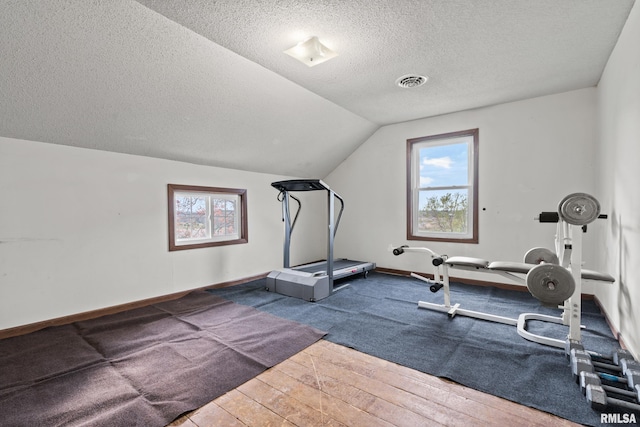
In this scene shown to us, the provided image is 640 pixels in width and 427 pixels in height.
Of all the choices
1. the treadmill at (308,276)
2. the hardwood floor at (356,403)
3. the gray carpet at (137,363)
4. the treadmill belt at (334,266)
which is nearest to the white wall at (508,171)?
the treadmill belt at (334,266)

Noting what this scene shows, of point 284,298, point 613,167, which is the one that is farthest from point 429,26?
point 284,298

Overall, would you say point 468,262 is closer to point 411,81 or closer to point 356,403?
point 356,403

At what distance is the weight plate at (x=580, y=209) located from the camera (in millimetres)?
2130

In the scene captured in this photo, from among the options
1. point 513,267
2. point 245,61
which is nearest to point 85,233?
point 245,61

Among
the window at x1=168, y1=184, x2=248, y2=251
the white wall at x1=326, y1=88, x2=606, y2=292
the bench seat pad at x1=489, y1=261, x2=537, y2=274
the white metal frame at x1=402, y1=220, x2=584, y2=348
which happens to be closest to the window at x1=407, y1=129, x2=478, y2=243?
the white wall at x1=326, y1=88, x2=606, y2=292

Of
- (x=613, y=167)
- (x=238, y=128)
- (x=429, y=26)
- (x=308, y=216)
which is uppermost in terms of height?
(x=429, y=26)

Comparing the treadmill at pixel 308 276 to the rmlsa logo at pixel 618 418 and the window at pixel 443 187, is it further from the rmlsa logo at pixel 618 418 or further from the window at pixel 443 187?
the rmlsa logo at pixel 618 418

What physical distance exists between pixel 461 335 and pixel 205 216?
3.43m

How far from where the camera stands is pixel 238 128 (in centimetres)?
363

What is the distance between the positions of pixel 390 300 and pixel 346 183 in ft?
8.40

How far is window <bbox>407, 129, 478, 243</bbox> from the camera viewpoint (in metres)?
4.37

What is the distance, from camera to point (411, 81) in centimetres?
330

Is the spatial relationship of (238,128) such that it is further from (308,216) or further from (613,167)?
(613,167)

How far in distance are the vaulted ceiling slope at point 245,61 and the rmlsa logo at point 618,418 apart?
2551mm
